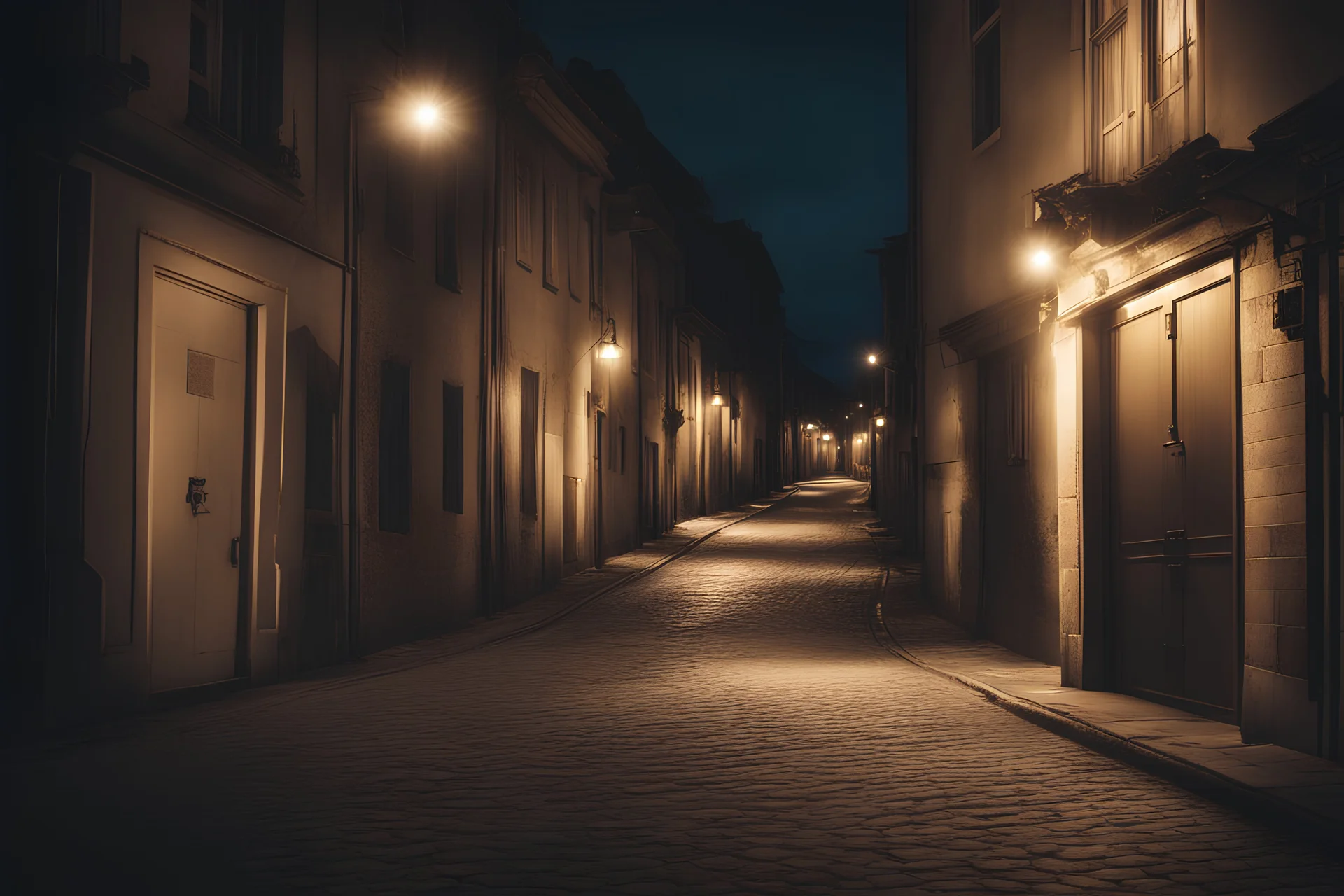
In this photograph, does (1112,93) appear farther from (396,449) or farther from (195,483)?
(396,449)

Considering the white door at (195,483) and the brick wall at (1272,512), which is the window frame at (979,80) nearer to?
the brick wall at (1272,512)

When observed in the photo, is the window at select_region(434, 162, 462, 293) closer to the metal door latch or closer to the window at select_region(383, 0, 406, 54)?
the window at select_region(383, 0, 406, 54)

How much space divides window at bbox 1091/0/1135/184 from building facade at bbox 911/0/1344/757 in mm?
29

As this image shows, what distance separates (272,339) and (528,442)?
9.29 meters

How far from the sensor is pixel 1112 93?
431 inches

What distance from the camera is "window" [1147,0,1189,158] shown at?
949cm

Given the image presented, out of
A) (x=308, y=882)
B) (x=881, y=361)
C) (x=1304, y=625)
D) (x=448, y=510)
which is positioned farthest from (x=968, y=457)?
(x=881, y=361)

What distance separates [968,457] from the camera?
50.8ft

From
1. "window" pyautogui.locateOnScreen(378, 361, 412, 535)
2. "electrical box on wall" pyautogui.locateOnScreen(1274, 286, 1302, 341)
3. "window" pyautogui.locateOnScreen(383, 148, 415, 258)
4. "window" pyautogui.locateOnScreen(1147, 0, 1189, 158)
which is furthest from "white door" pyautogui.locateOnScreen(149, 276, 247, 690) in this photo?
"electrical box on wall" pyautogui.locateOnScreen(1274, 286, 1302, 341)

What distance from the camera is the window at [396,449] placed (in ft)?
48.1

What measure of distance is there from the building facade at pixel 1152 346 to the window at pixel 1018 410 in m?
0.03

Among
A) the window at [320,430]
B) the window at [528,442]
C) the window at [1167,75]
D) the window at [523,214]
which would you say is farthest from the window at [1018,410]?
the window at [523,214]

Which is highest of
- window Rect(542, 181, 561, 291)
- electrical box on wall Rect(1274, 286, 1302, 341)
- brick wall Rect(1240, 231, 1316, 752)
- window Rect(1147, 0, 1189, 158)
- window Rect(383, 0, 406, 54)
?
window Rect(383, 0, 406, 54)

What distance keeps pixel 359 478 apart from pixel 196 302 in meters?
3.38
